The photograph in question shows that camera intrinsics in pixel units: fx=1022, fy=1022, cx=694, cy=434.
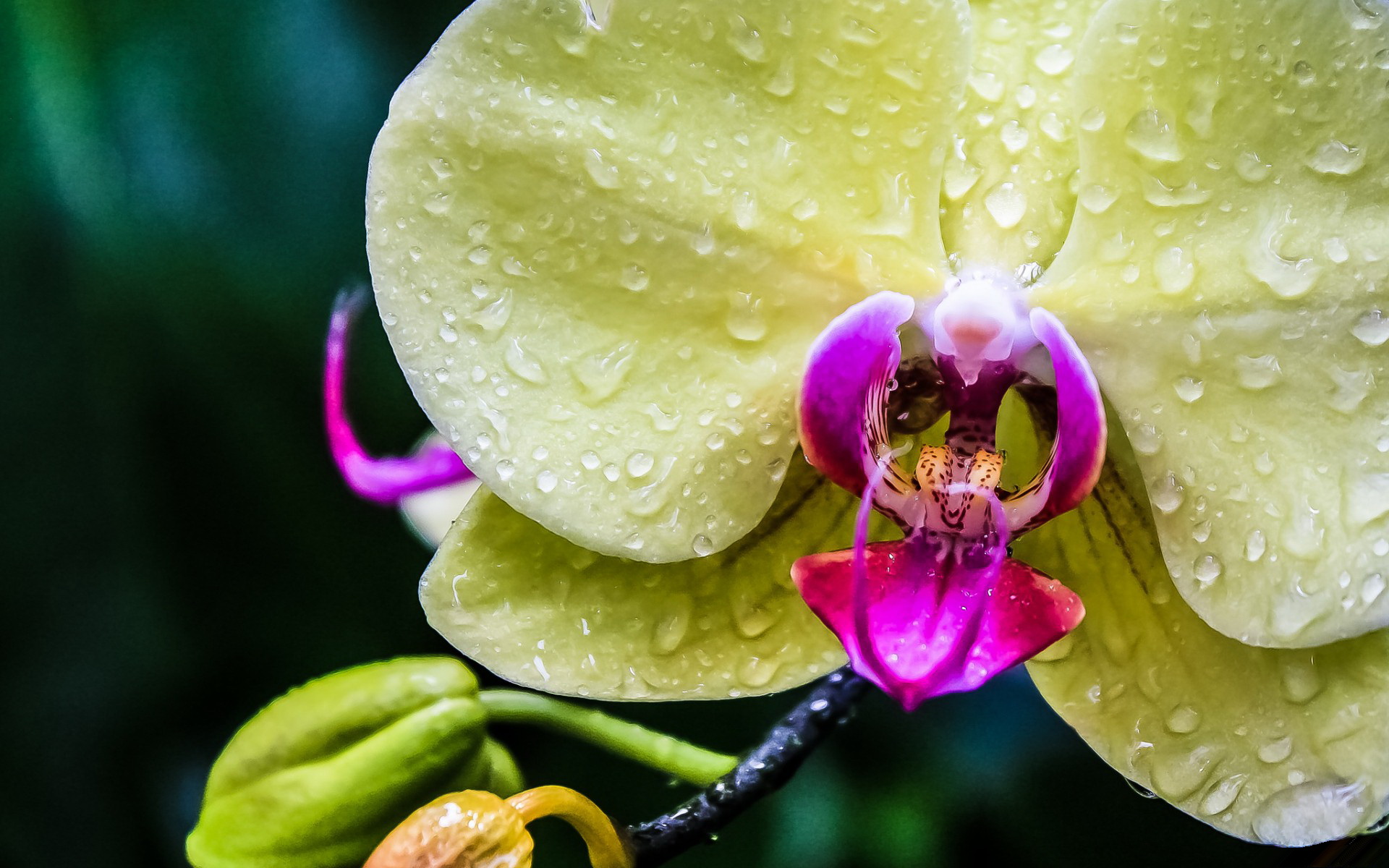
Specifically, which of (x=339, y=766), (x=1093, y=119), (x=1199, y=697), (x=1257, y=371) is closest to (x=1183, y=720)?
(x=1199, y=697)

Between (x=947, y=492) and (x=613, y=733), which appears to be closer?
(x=947, y=492)

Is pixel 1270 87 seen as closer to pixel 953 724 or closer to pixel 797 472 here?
pixel 797 472

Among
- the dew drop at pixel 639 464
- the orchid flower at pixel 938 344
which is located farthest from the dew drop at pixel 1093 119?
the dew drop at pixel 639 464

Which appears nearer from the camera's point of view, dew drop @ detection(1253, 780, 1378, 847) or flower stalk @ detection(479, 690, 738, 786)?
dew drop @ detection(1253, 780, 1378, 847)

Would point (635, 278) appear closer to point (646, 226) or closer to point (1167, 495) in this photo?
point (646, 226)

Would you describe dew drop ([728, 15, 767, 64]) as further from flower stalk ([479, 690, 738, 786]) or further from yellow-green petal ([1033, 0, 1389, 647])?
flower stalk ([479, 690, 738, 786])

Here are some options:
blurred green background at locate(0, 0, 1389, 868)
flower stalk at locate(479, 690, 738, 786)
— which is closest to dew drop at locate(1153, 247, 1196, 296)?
flower stalk at locate(479, 690, 738, 786)

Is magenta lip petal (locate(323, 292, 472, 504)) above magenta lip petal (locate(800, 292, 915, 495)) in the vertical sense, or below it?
below

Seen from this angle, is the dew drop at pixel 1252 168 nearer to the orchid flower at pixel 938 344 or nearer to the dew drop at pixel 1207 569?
the orchid flower at pixel 938 344
